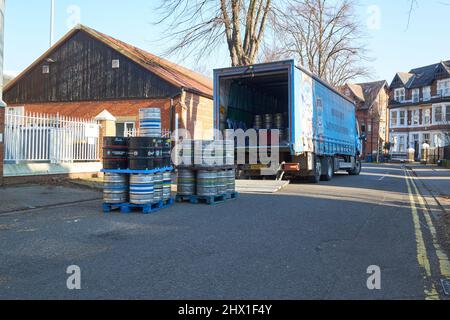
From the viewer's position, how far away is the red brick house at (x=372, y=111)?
66750mm

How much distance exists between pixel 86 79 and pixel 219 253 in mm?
24332

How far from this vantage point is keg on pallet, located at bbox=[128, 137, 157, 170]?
885 centimetres

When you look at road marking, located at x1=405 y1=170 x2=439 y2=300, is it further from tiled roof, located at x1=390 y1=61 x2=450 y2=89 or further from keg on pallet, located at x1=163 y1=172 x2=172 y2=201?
tiled roof, located at x1=390 y1=61 x2=450 y2=89

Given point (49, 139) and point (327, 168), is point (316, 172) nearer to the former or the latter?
point (327, 168)

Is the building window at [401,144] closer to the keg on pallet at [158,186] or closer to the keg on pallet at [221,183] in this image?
the keg on pallet at [221,183]

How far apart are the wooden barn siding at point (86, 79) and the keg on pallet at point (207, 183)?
49.0 feet

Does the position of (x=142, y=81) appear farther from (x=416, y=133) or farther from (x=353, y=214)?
(x=416, y=133)

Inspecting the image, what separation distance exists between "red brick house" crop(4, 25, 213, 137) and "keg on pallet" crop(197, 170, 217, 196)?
1424cm

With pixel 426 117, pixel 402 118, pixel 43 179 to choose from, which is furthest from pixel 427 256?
pixel 402 118

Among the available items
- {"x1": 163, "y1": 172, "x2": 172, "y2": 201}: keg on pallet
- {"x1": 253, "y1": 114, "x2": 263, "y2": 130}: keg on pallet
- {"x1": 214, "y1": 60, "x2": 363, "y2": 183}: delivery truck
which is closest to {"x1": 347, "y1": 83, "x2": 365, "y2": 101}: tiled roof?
{"x1": 214, "y1": 60, "x2": 363, "y2": 183}: delivery truck

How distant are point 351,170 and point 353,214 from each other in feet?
51.2

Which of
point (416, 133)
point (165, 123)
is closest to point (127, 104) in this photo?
point (165, 123)

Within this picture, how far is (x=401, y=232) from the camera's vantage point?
720 centimetres

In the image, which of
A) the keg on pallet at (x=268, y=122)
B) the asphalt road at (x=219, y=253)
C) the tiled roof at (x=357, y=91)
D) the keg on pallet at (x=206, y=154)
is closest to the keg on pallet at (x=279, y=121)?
the keg on pallet at (x=268, y=122)
